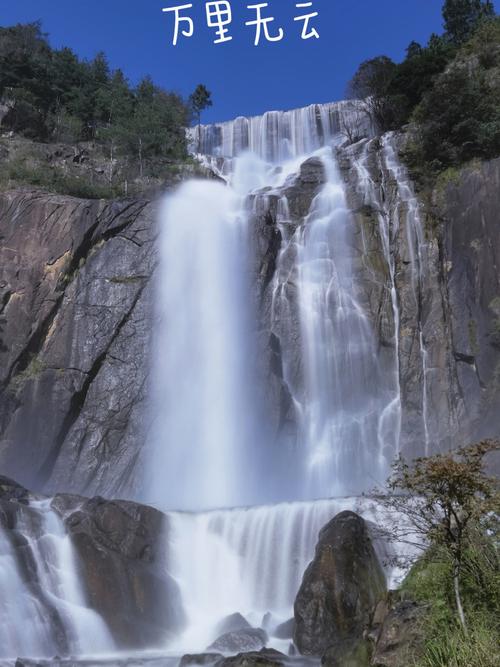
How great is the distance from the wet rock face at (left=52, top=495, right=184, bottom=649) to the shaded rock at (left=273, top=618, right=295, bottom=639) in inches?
108

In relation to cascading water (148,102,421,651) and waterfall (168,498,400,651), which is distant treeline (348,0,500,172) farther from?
waterfall (168,498,400,651)

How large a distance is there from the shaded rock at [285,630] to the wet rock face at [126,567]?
275 cm

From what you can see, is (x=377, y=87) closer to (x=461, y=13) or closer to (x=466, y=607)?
(x=461, y=13)

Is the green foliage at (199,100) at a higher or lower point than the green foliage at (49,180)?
higher

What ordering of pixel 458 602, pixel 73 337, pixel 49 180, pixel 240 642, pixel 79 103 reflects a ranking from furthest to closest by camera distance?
pixel 79 103, pixel 49 180, pixel 73 337, pixel 240 642, pixel 458 602

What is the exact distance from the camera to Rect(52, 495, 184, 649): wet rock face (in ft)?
53.6

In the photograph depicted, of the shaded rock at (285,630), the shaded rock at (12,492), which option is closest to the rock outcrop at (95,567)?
the shaded rock at (12,492)

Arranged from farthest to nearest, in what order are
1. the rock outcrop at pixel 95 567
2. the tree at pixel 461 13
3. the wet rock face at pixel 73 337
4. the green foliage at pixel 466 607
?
the tree at pixel 461 13, the wet rock face at pixel 73 337, the rock outcrop at pixel 95 567, the green foliage at pixel 466 607

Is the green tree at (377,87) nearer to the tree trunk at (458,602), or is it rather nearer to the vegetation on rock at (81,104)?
the vegetation on rock at (81,104)

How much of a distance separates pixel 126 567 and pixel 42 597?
2.26m

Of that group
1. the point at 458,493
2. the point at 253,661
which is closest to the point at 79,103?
the point at 253,661

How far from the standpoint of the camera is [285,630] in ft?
51.3

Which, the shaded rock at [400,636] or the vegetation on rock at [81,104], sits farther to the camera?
the vegetation on rock at [81,104]

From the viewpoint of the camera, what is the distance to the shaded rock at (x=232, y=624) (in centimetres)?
1627
